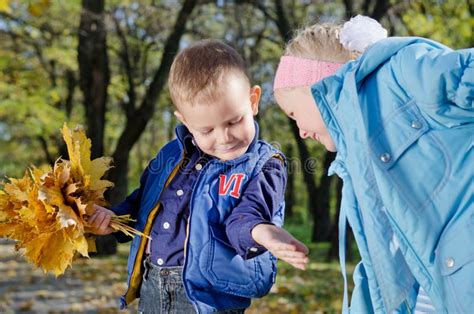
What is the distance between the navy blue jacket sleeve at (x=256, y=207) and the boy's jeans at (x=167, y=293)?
29 cm

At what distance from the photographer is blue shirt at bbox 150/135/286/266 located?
8.72 ft

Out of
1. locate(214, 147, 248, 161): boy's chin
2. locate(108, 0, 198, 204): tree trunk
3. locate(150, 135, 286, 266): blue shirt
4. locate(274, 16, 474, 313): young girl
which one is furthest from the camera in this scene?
locate(108, 0, 198, 204): tree trunk

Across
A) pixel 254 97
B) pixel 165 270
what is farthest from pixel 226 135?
pixel 165 270

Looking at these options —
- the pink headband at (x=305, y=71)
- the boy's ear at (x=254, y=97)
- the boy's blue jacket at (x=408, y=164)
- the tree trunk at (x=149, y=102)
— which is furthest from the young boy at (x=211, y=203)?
the tree trunk at (x=149, y=102)

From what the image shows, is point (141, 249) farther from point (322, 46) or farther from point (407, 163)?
point (407, 163)

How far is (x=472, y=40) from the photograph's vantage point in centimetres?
1192

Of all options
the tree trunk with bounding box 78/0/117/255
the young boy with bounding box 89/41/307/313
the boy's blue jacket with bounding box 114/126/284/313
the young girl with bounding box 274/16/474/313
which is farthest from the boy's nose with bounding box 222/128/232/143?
the tree trunk with bounding box 78/0/117/255

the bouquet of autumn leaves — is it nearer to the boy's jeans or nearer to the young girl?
the boy's jeans

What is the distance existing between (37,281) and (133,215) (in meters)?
6.82

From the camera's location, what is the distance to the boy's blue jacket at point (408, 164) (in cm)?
212

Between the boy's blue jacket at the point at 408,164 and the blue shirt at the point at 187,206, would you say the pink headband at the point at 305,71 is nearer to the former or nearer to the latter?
the boy's blue jacket at the point at 408,164

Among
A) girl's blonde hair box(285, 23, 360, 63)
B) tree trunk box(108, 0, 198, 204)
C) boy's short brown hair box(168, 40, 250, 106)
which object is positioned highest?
girl's blonde hair box(285, 23, 360, 63)

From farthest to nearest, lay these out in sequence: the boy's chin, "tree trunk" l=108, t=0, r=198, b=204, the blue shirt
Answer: "tree trunk" l=108, t=0, r=198, b=204, the boy's chin, the blue shirt

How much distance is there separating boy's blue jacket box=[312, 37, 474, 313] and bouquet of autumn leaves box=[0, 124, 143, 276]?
1009mm
